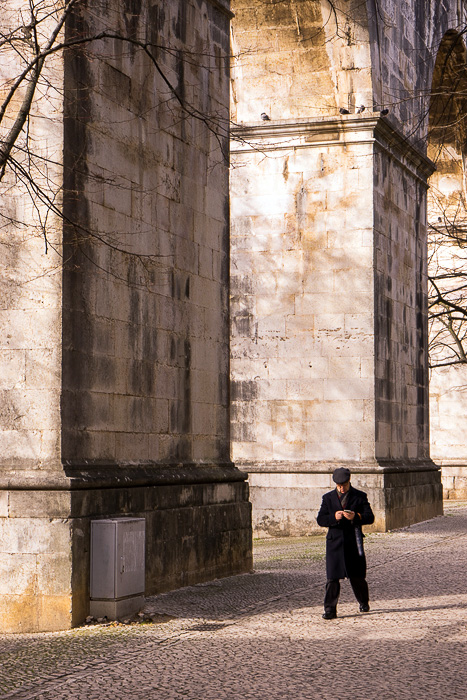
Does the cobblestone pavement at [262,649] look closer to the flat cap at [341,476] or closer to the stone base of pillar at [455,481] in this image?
the flat cap at [341,476]

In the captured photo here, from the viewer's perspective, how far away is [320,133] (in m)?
17.6

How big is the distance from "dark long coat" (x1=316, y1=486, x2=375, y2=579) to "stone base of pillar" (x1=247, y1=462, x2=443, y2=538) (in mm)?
7475

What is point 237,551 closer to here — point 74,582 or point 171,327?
point 171,327

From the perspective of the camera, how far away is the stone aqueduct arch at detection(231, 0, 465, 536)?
1719 cm

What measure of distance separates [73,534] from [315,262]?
31.8 feet

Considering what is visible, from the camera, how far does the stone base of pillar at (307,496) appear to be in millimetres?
16828

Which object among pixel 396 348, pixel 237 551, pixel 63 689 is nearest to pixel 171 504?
pixel 237 551

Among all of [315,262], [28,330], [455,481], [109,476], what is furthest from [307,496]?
[455,481]

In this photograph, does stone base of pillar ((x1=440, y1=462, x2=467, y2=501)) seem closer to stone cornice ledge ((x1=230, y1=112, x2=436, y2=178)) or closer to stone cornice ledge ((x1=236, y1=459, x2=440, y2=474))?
stone cornice ledge ((x1=236, y1=459, x2=440, y2=474))

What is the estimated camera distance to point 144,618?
8.88 metres

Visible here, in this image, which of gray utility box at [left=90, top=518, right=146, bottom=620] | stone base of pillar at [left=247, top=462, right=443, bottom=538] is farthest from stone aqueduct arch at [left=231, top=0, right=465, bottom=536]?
gray utility box at [left=90, top=518, right=146, bottom=620]

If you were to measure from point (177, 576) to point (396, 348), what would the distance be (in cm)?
869

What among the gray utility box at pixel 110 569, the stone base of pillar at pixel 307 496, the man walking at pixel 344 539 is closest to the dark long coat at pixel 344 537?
the man walking at pixel 344 539

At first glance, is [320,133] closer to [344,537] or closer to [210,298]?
[210,298]
